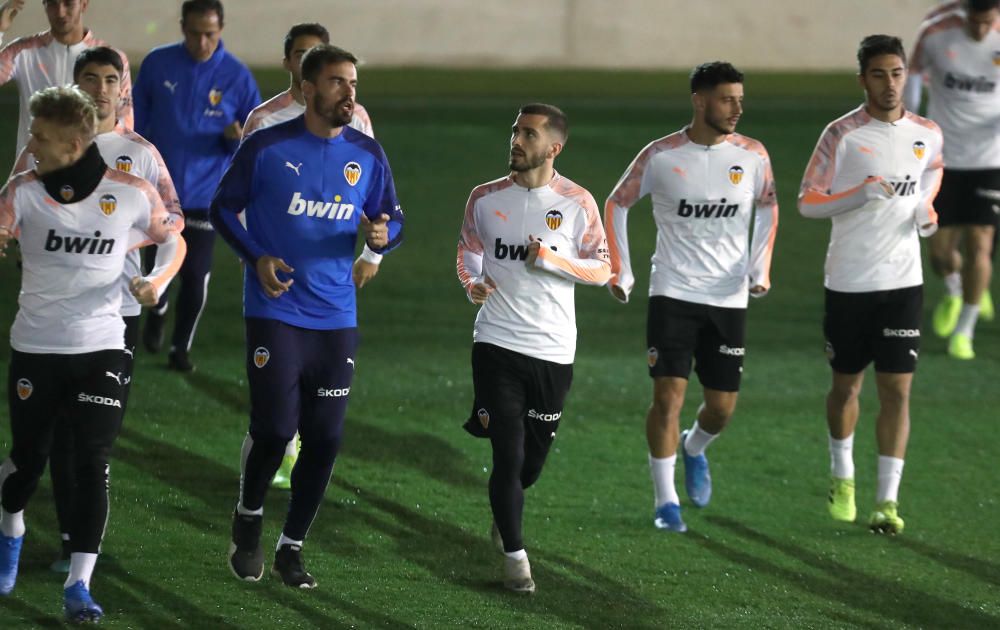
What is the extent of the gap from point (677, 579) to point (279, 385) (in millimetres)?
1935

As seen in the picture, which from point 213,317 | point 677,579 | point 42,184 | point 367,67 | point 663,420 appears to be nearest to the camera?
point 42,184

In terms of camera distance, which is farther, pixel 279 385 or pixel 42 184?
pixel 279 385

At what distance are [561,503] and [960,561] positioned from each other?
191 centimetres

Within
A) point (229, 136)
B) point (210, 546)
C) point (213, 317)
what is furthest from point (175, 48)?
point (210, 546)

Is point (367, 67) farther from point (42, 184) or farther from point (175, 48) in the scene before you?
point (42, 184)

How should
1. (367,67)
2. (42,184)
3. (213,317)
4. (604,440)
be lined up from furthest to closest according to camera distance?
(367,67) < (213,317) < (604,440) < (42,184)

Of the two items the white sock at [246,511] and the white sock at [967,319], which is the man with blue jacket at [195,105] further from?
the white sock at [967,319]

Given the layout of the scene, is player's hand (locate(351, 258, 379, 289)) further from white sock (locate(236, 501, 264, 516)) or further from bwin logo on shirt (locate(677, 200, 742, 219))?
bwin logo on shirt (locate(677, 200, 742, 219))

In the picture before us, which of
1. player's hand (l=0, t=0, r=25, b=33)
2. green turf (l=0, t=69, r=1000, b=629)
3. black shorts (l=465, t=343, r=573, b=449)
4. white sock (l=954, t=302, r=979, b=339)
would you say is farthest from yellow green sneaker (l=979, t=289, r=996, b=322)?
player's hand (l=0, t=0, r=25, b=33)

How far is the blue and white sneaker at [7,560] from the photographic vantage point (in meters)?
6.16

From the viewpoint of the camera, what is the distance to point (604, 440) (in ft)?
29.5

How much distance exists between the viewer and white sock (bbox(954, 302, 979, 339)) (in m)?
11.1

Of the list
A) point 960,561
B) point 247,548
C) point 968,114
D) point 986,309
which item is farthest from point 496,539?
point 986,309

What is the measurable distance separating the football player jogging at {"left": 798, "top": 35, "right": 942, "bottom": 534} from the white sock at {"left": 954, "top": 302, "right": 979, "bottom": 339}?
142 inches
